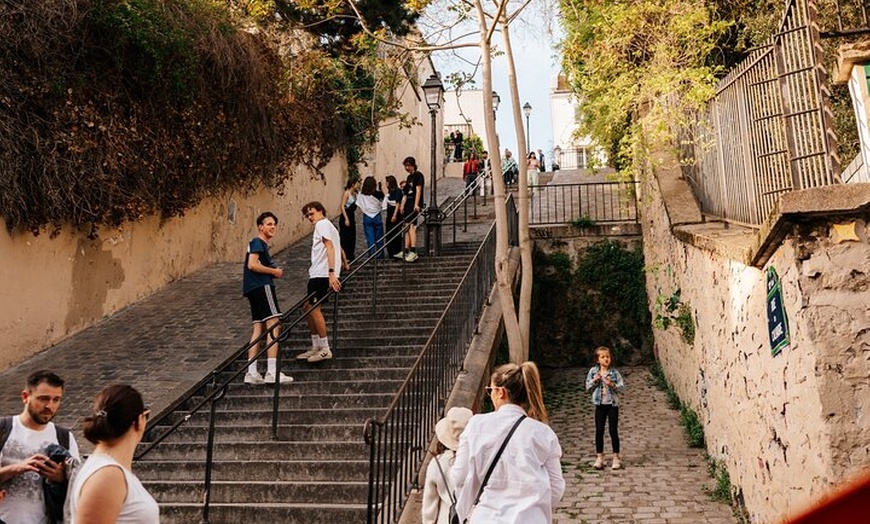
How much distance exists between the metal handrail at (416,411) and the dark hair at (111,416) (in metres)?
2.13

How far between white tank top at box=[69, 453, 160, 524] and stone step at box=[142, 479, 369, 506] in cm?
313

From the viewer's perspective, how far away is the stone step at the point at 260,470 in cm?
573

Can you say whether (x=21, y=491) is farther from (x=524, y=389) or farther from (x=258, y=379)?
(x=258, y=379)

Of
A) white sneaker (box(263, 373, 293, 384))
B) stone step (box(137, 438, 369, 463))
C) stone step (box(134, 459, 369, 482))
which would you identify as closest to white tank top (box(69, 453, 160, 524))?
stone step (box(134, 459, 369, 482))

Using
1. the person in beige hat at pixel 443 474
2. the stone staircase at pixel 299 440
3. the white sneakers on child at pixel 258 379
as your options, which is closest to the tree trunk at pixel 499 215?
the stone staircase at pixel 299 440

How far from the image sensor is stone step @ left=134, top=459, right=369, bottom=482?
5.73 meters

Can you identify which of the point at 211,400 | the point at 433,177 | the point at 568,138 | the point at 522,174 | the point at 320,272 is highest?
the point at 568,138

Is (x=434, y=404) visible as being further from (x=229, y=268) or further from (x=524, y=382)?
(x=229, y=268)

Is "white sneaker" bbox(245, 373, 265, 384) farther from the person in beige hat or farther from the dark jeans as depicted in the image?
the person in beige hat

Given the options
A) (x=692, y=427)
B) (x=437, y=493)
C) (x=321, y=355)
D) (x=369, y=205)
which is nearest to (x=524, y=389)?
(x=437, y=493)

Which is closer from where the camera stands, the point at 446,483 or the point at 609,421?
the point at 446,483

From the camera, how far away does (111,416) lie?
8.18ft

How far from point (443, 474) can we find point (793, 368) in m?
2.47

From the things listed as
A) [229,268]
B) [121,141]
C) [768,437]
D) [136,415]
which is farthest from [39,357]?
[768,437]
